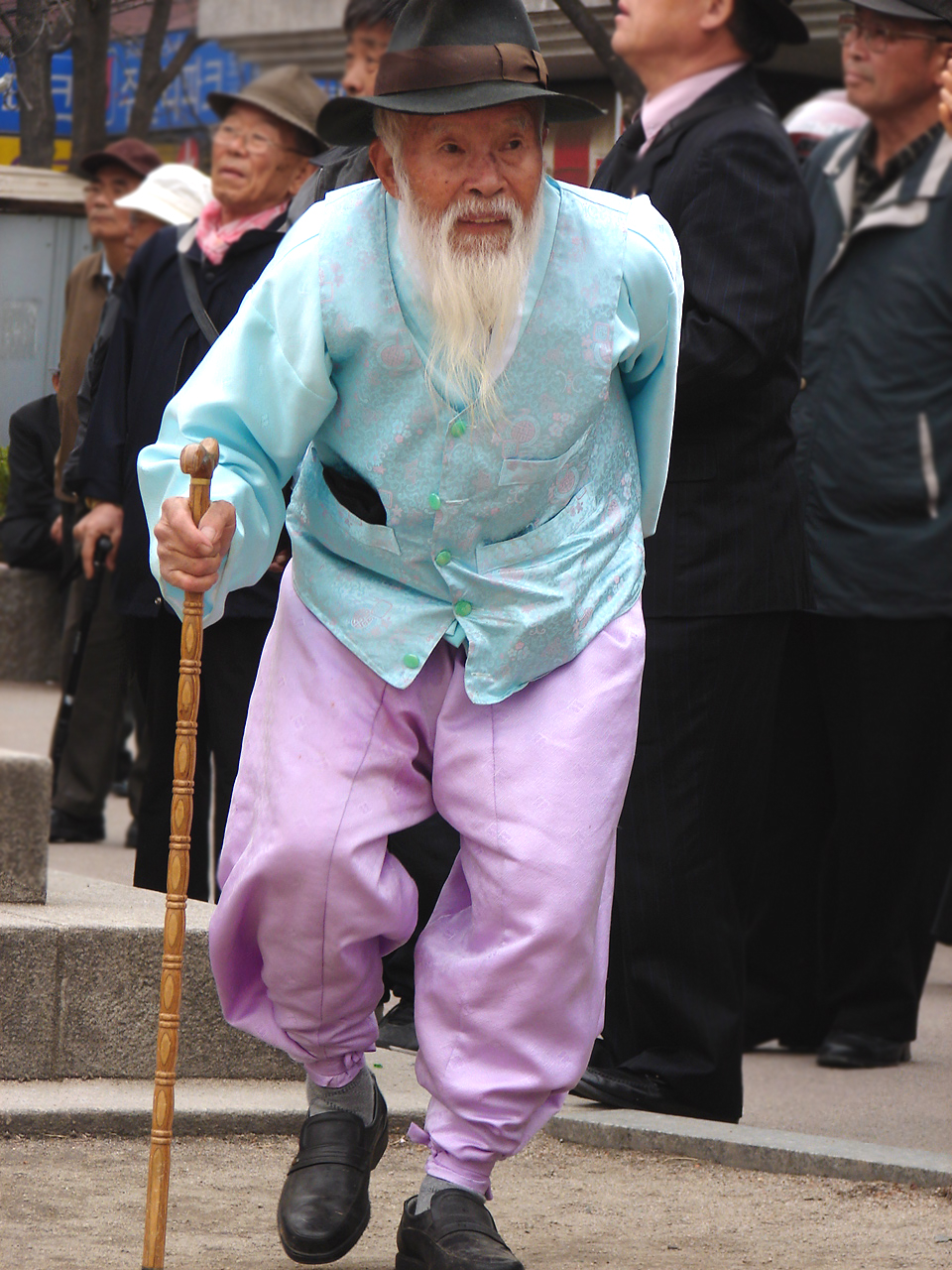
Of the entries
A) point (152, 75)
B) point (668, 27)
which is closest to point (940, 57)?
point (668, 27)

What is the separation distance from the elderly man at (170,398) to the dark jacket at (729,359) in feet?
3.26

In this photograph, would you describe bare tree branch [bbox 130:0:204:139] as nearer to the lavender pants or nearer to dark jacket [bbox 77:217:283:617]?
dark jacket [bbox 77:217:283:617]

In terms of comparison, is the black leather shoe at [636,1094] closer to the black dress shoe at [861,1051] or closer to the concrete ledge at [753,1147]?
the concrete ledge at [753,1147]

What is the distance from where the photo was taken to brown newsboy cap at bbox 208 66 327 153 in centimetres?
546

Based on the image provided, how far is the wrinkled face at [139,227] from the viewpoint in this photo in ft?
23.3

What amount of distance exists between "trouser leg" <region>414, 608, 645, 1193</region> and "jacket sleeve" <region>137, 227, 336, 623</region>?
15.4 inches

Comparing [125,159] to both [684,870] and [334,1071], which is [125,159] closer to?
[684,870]

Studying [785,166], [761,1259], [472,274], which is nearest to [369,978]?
[761,1259]

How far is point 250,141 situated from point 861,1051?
2.67 meters

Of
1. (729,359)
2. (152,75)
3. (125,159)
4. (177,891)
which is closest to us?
(177,891)

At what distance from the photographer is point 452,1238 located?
3000mm

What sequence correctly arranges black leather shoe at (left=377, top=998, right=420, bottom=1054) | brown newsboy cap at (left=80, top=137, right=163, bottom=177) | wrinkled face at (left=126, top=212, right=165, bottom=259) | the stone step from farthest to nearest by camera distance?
brown newsboy cap at (left=80, top=137, right=163, bottom=177), wrinkled face at (left=126, top=212, right=165, bottom=259), black leather shoe at (left=377, top=998, right=420, bottom=1054), the stone step

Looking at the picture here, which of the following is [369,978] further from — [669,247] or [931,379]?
[931,379]

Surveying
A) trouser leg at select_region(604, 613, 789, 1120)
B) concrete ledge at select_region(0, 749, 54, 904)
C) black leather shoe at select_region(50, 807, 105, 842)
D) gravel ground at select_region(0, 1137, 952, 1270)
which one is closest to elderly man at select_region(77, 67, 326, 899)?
concrete ledge at select_region(0, 749, 54, 904)
